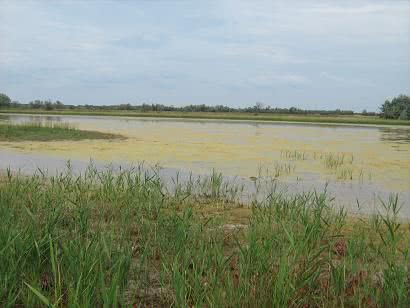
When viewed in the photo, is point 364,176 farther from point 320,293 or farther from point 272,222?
point 320,293

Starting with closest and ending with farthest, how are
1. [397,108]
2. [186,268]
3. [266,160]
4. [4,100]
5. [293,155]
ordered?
[186,268] → [266,160] → [293,155] → [397,108] → [4,100]

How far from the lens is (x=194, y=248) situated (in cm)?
303

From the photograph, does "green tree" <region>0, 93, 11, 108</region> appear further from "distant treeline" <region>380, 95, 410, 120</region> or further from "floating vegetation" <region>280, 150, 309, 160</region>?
"floating vegetation" <region>280, 150, 309, 160</region>

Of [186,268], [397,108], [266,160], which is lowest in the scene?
[266,160]

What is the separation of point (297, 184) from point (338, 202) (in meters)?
1.32

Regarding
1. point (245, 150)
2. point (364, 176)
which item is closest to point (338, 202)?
point (364, 176)

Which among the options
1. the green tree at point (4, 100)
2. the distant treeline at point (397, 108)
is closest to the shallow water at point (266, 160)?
the distant treeline at point (397, 108)

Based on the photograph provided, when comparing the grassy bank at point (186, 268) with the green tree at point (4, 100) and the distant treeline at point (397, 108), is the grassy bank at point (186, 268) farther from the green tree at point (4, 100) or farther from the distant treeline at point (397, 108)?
the green tree at point (4, 100)

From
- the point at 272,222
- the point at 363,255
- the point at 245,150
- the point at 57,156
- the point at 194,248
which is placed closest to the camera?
the point at 194,248

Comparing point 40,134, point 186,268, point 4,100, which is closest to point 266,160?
point 186,268

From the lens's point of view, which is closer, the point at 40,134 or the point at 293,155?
the point at 293,155

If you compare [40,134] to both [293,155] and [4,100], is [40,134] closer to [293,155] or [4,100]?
[293,155]

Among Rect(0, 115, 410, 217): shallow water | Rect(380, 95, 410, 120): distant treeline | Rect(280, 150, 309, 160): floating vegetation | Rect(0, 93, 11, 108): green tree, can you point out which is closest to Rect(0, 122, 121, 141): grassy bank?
Rect(0, 115, 410, 217): shallow water

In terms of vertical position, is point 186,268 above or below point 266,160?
above
